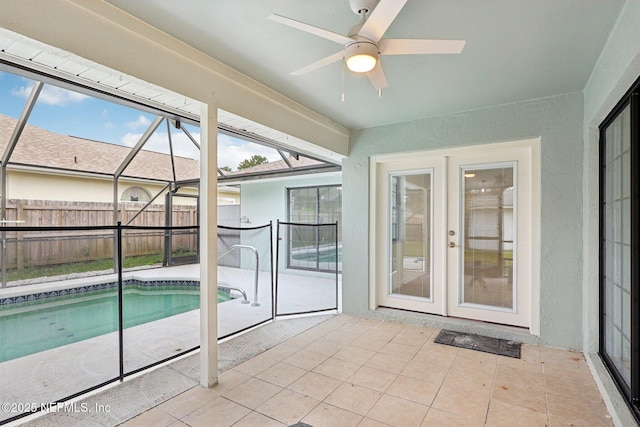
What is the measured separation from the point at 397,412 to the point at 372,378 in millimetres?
469

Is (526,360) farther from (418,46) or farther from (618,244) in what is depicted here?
(418,46)

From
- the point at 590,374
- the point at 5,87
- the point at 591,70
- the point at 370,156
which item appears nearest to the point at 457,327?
the point at 590,374

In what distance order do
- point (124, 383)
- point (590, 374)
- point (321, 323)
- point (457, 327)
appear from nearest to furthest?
point (124, 383), point (590, 374), point (457, 327), point (321, 323)

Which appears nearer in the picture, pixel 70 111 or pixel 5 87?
pixel 5 87

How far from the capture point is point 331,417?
6.91ft

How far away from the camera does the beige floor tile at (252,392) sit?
2293 millimetres

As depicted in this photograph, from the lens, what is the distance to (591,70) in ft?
8.60

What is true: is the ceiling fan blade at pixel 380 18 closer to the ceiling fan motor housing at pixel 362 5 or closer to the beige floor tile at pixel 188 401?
the ceiling fan motor housing at pixel 362 5

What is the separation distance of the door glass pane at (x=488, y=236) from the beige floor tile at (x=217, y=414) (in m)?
2.85

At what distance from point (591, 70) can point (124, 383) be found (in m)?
4.60

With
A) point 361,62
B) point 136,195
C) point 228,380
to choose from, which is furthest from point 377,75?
point 136,195

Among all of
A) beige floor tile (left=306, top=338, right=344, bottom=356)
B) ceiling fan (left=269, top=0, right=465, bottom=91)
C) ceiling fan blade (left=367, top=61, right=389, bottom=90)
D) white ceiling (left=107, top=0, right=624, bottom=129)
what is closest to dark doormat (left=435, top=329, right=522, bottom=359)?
beige floor tile (left=306, top=338, right=344, bottom=356)

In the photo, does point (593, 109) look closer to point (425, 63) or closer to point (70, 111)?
point (425, 63)

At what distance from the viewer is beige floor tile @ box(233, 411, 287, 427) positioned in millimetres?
2021
